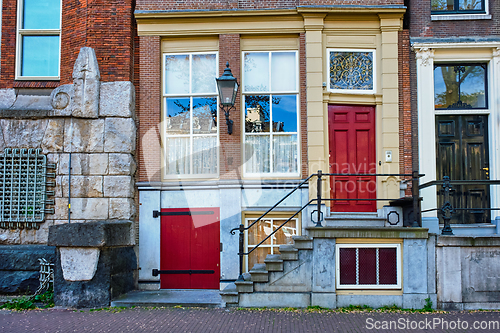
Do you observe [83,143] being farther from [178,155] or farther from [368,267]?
[368,267]

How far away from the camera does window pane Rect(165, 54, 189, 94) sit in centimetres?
1007

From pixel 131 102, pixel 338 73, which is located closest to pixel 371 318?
pixel 338 73

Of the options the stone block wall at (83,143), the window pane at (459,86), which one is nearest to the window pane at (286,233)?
the stone block wall at (83,143)

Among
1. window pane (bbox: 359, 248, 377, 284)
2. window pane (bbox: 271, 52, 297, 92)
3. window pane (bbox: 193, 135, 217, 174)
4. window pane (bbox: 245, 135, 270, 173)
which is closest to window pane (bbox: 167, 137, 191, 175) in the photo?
window pane (bbox: 193, 135, 217, 174)

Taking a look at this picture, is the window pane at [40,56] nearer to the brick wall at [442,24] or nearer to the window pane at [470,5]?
the brick wall at [442,24]

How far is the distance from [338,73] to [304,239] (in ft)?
13.8

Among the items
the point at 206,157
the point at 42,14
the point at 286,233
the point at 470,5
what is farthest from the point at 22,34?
the point at 470,5

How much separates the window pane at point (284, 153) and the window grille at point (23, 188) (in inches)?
198

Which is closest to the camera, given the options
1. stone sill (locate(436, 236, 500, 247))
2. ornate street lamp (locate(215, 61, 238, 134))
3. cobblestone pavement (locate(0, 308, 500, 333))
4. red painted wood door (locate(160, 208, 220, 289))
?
cobblestone pavement (locate(0, 308, 500, 333))

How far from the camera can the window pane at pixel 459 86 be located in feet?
32.6

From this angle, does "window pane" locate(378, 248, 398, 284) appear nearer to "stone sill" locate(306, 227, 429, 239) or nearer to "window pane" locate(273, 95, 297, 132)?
"stone sill" locate(306, 227, 429, 239)

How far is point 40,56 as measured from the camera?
10.3 metres

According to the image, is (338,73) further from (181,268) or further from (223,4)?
(181,268)

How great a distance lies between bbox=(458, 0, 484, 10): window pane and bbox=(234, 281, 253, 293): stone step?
8118mm
